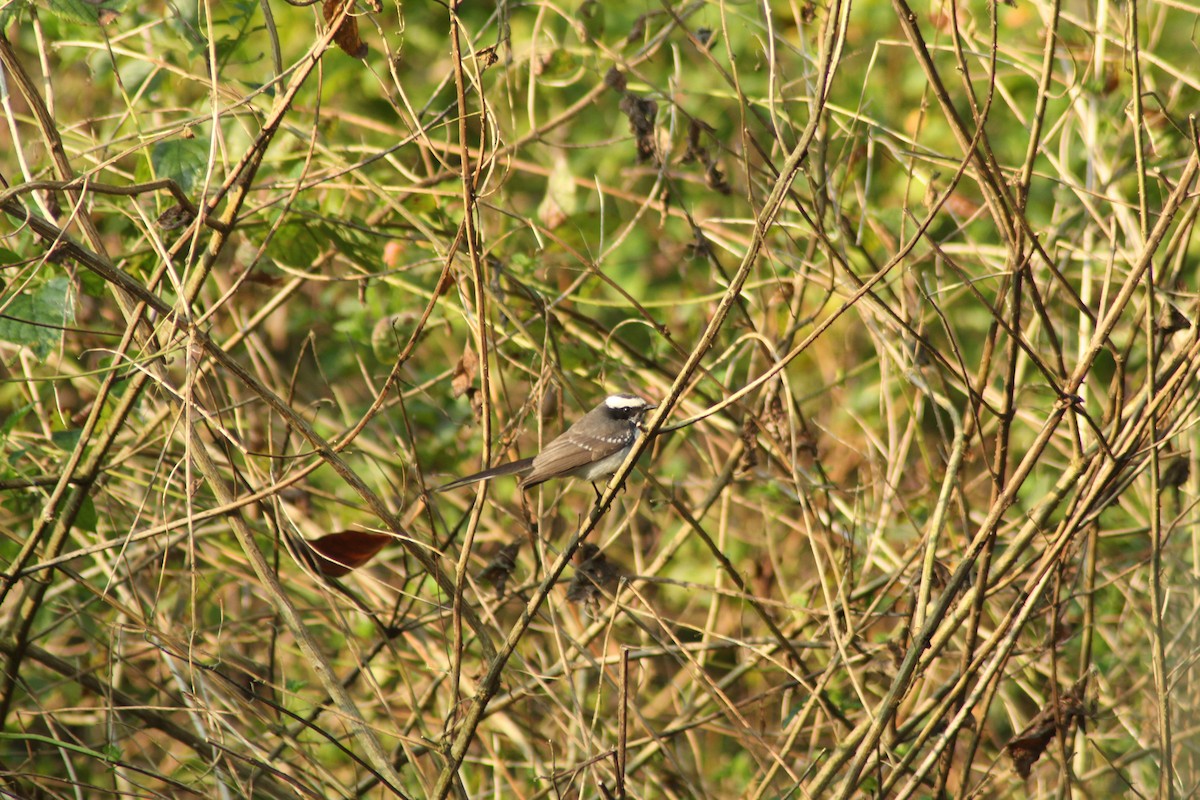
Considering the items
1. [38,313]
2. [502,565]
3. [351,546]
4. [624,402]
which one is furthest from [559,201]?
[38,313]

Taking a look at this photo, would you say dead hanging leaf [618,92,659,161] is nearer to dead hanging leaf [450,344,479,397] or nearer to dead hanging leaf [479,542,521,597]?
dead hanging leaf [450,344,479,397]

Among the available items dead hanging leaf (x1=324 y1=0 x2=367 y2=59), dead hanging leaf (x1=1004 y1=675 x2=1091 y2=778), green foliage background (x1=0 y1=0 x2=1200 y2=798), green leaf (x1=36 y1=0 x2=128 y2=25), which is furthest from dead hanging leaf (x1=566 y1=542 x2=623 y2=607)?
green leaf (x1=36 y1=0 x2=128 y2=25)

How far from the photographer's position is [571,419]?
682 cm

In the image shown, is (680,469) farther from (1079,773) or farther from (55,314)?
(55,314)

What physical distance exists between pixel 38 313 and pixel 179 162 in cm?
85

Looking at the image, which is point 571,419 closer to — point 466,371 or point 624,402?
point 624,402

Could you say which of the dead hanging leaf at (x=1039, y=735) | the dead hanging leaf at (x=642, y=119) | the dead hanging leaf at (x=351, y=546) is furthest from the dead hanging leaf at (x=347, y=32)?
the dead hanging leaf at (x=1039, y=735)

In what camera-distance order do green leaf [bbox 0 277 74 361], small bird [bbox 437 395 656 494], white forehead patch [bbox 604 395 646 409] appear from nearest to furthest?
1. green leaf [bbox 0 277 74 361]
2. small bird [bbox 437 395 656 494]
3. white forehead patch [bbox 604 395 646 409]

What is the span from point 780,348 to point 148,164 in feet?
8.81

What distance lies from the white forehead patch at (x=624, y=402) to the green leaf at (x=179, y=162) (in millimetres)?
2048

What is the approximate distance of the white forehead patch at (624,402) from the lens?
16.7 ft

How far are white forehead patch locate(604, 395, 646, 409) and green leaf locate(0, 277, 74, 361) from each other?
2415mm

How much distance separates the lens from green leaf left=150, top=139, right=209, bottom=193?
399 centimetres

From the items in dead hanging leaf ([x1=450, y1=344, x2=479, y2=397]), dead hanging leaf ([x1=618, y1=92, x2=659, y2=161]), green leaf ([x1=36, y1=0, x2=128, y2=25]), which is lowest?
dead hanging leaf ([x1=450, y1=344, x2=479, y2=397])
